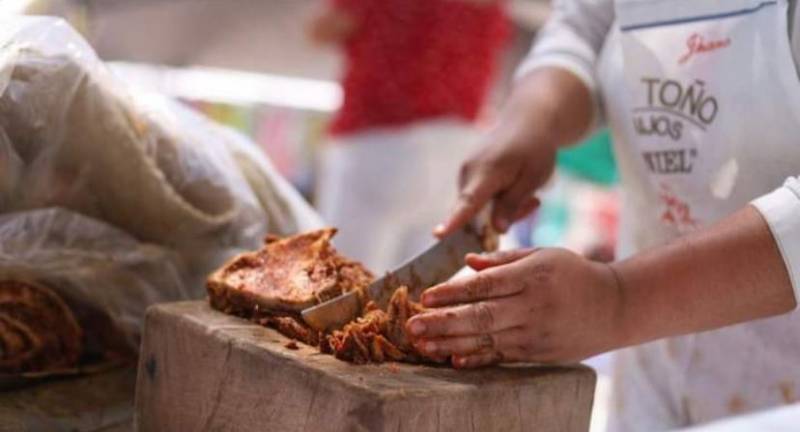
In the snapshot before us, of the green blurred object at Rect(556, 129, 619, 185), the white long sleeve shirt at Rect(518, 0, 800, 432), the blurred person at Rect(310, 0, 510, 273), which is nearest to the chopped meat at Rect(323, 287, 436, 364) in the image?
the white long sleeve shirt at Rect(518, 0, 800, 432)

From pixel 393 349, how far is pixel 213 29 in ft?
14.4

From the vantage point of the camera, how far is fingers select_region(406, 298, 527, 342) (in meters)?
0.88

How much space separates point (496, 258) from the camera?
3.12 feet

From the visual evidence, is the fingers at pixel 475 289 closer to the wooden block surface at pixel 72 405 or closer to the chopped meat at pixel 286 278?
the chopped meat at pixel 286 278

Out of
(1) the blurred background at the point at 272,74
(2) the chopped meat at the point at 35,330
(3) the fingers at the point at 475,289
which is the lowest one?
(1) the blurred background at the point at 272,74

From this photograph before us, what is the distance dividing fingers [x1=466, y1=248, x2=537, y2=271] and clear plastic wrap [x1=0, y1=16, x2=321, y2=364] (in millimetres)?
417

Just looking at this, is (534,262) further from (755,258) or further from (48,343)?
A: (48,343)

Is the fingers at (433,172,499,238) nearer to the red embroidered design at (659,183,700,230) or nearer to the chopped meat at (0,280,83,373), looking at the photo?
the red embroidered design at (659,183,700,230)

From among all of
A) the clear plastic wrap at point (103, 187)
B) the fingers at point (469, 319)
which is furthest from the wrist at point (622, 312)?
the clear plastic wrap at point (103, 187)

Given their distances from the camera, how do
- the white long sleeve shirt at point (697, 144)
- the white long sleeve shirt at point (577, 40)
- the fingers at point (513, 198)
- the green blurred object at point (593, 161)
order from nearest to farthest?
the white long sleeve shirt at point (697, 144) < the fingers at point (513, 198) < the white long sleeve shirt at point (577, 40) < the green blurred object at point (593, 161)

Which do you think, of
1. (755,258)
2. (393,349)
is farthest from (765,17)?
(393,349)

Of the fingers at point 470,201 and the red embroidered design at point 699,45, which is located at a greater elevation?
the red embroidered design at point 699,45

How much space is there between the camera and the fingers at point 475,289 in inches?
35.5

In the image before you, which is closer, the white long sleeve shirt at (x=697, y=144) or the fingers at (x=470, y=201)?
the white long sleeve shirt at (x=697, y=144)
